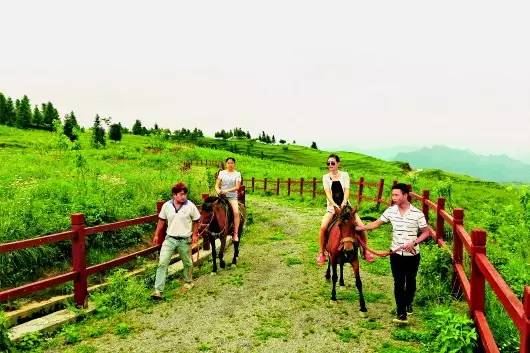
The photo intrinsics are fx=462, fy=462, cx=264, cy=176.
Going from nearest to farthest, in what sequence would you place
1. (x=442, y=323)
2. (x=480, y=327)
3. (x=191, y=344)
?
1. (x=480, y=327)
2. (x=442, y=323)
3. (x=191, y=344)

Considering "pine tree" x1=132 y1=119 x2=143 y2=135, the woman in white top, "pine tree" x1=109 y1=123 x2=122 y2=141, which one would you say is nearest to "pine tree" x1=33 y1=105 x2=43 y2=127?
"pine tree" x1=109 y1=123 x2=122 y2=141

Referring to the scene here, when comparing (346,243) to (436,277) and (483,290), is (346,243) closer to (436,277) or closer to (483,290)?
(436,277)

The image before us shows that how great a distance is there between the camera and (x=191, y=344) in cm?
709

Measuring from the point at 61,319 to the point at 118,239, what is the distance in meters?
3.98

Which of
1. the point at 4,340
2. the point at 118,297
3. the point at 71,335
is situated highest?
the point at 4,340

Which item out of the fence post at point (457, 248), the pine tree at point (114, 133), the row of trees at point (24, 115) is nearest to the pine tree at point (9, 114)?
the row of trees at point (24, 115)

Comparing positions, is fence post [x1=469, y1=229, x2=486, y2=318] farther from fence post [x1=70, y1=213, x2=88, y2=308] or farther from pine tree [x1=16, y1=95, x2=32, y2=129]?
pine tree [x1=16, y1=95, x2=32, y2=129]

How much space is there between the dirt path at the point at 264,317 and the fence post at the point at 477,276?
1231mm

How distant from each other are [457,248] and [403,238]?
138 cm

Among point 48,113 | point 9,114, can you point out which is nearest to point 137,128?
point 48,113

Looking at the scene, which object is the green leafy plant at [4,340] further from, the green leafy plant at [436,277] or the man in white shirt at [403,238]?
the green leafy plant at [436,277]

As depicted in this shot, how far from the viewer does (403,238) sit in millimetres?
7332

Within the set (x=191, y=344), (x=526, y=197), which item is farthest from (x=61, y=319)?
(x=526, y=197)

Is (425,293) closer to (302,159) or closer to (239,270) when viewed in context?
(239,270)
